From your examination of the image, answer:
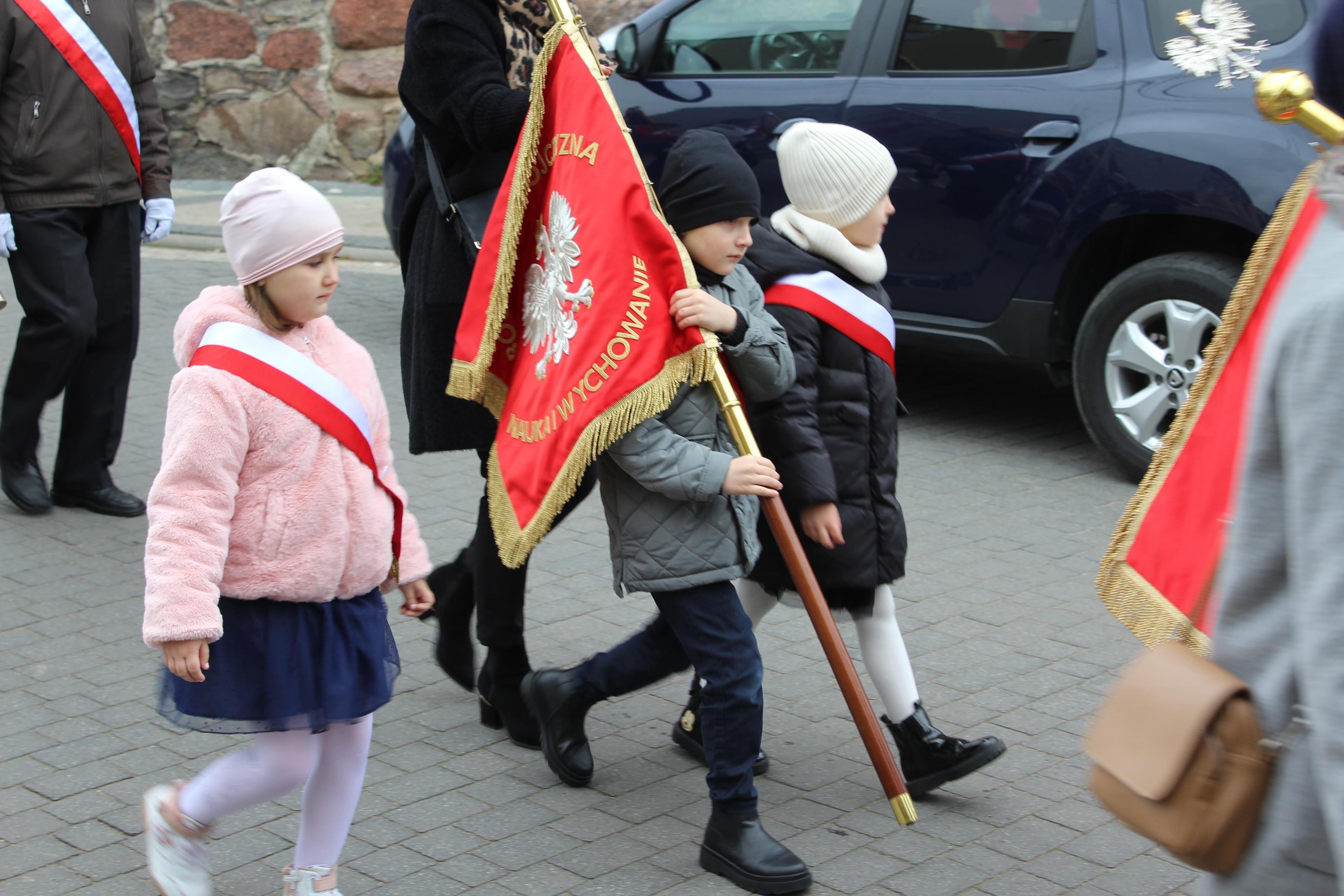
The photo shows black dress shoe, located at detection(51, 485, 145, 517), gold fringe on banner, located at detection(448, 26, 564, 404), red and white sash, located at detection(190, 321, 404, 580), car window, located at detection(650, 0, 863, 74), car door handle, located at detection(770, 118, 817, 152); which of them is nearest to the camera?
red and white sash, located at detection(190, 321, 404, 580)

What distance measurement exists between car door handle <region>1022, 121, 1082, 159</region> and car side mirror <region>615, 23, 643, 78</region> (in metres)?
1.84

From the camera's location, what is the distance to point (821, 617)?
118 inches

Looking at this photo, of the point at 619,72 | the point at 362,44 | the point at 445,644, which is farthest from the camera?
the point at 362,44

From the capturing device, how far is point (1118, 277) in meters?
5.66

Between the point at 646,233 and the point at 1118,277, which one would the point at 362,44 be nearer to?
the point at 1118,277

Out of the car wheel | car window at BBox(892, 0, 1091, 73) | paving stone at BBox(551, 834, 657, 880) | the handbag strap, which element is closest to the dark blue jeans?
paving stone at BBox(551, 834, 657, 880)

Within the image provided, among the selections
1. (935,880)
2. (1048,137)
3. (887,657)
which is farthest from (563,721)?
(1048,137)

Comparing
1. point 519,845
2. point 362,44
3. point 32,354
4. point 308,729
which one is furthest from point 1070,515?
point 362,44

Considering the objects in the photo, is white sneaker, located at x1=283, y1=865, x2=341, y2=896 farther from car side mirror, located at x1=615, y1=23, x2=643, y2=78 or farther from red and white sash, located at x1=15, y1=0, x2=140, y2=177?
car side mirror, located at x1=615, y1=23, x2=643, y2=78

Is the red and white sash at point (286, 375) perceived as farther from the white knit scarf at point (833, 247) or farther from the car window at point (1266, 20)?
the car window at point (1266, 20)

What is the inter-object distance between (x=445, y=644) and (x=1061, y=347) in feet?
9.80

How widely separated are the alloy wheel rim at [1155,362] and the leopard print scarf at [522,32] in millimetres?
2786

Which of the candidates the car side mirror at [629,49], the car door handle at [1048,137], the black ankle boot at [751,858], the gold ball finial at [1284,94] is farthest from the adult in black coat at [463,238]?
the car side mirror at [629,49]

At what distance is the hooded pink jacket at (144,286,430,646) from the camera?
8.43 feet
